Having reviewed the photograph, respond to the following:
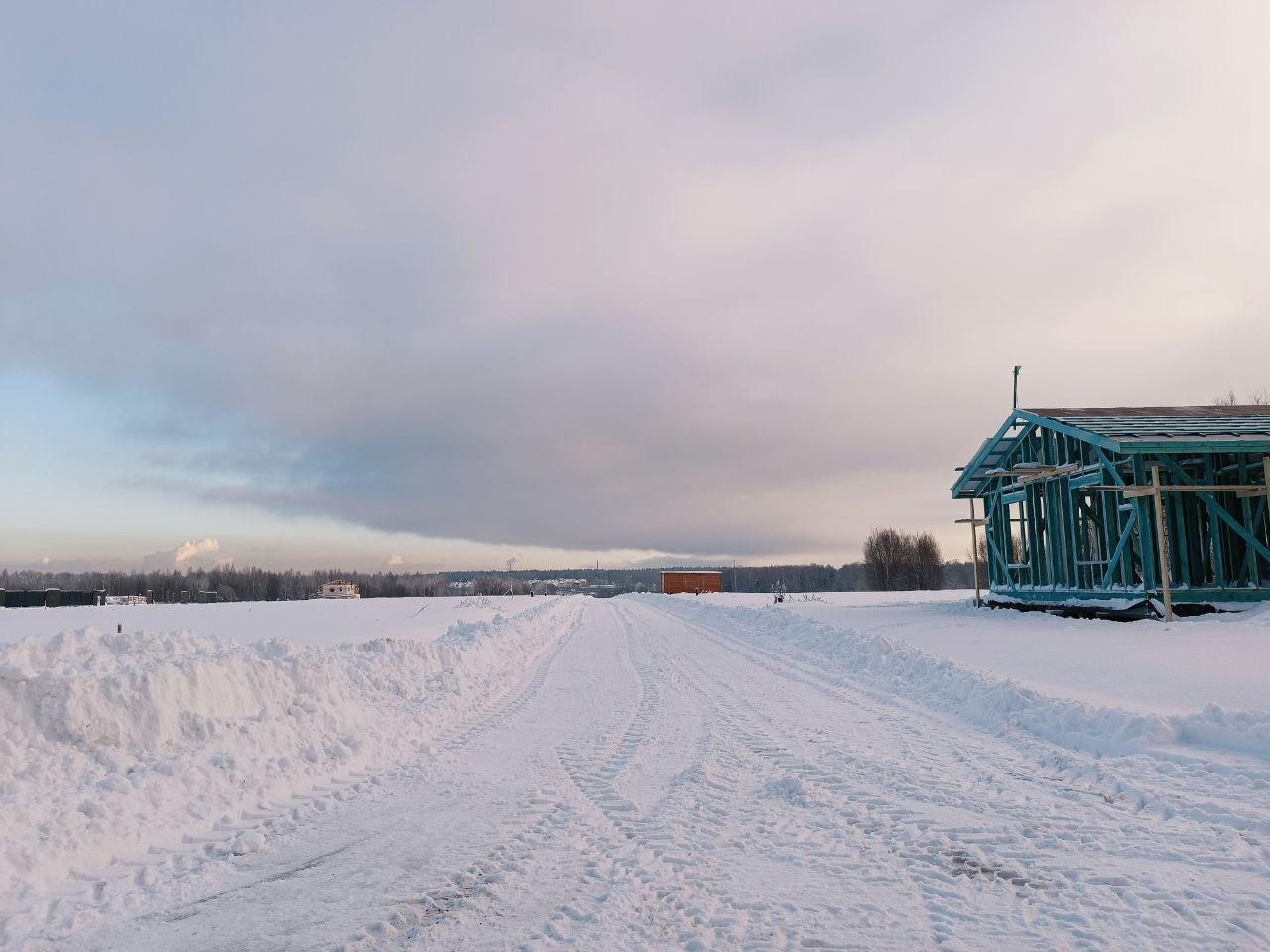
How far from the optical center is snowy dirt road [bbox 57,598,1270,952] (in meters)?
3.88

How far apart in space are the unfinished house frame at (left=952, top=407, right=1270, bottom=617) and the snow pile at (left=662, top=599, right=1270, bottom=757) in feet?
23.7

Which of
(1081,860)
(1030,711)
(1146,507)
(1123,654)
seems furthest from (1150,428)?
(1081,860)

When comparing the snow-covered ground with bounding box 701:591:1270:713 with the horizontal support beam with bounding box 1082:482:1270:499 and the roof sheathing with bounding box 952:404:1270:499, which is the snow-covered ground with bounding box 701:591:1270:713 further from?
the roof sheathing with bounding box 952:404:1270:499

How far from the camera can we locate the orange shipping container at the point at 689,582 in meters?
74.8

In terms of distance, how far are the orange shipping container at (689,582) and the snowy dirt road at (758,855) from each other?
2631 inches

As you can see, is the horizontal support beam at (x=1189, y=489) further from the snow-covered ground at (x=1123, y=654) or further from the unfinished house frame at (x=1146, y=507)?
the snow-covered ground at (x=1123, y=654)

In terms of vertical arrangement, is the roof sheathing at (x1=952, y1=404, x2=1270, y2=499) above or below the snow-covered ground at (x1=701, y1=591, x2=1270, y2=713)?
above

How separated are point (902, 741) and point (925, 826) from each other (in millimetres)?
2722

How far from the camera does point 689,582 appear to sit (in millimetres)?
74875

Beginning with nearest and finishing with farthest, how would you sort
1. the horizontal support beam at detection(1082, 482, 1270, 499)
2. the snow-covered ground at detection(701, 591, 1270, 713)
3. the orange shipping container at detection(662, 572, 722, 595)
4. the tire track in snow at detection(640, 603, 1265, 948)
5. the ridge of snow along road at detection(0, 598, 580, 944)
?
the tire track in snow at detection(640, 603, 1265, 948) < the ridge of snow along road at detection(0, 598, 580, 944) < the snow-covered ground at detection(701, 591, 1270, 713) < the horizontal support beam at detection(1082, 482, 1270, 499) < the orange shipping container at detection(662, 572, 722, 595)

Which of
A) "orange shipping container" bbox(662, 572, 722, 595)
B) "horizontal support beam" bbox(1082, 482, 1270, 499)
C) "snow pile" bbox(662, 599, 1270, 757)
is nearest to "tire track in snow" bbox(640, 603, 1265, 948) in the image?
"snow pile" bbox(662, 599, 1270, 757)

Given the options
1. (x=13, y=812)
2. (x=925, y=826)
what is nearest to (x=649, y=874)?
(x=925, y=826)

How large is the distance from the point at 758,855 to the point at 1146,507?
1781 centimetres

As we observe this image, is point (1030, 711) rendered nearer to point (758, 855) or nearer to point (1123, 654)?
point (1123, 654)
